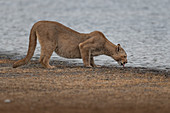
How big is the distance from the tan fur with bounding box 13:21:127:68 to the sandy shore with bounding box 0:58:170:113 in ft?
1.74

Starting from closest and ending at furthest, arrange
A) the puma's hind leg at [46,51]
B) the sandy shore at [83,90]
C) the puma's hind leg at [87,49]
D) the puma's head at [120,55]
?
the sandy shore at [83,90], the puma's hind leg at [46,51], the puma's hind leg at [87,49], the puma's head at [120,55]

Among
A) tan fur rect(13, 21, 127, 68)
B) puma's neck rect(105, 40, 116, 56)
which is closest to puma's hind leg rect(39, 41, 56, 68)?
tan fur rect(13, 21, 127, 68)

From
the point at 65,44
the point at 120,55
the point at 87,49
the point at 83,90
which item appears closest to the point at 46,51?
the point at 65,44

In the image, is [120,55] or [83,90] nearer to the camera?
[83,90]

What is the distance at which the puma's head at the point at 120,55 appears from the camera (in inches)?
464

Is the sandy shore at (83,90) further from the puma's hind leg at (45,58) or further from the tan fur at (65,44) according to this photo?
the tan fur at (65,44)

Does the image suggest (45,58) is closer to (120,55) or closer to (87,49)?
(87,49)

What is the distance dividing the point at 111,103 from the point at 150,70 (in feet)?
14.9

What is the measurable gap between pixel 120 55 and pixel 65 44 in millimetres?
1669

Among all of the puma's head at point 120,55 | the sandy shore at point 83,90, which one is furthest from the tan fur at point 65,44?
the sandy shore at point 83,90

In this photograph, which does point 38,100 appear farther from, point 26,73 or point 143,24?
point 143,24

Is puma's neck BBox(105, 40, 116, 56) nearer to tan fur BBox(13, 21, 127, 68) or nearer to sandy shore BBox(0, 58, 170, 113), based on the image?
tan fur BBox(13, 21, 127, 68)

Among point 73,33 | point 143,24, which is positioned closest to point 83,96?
point 73,33

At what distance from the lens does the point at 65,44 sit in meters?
11.5
